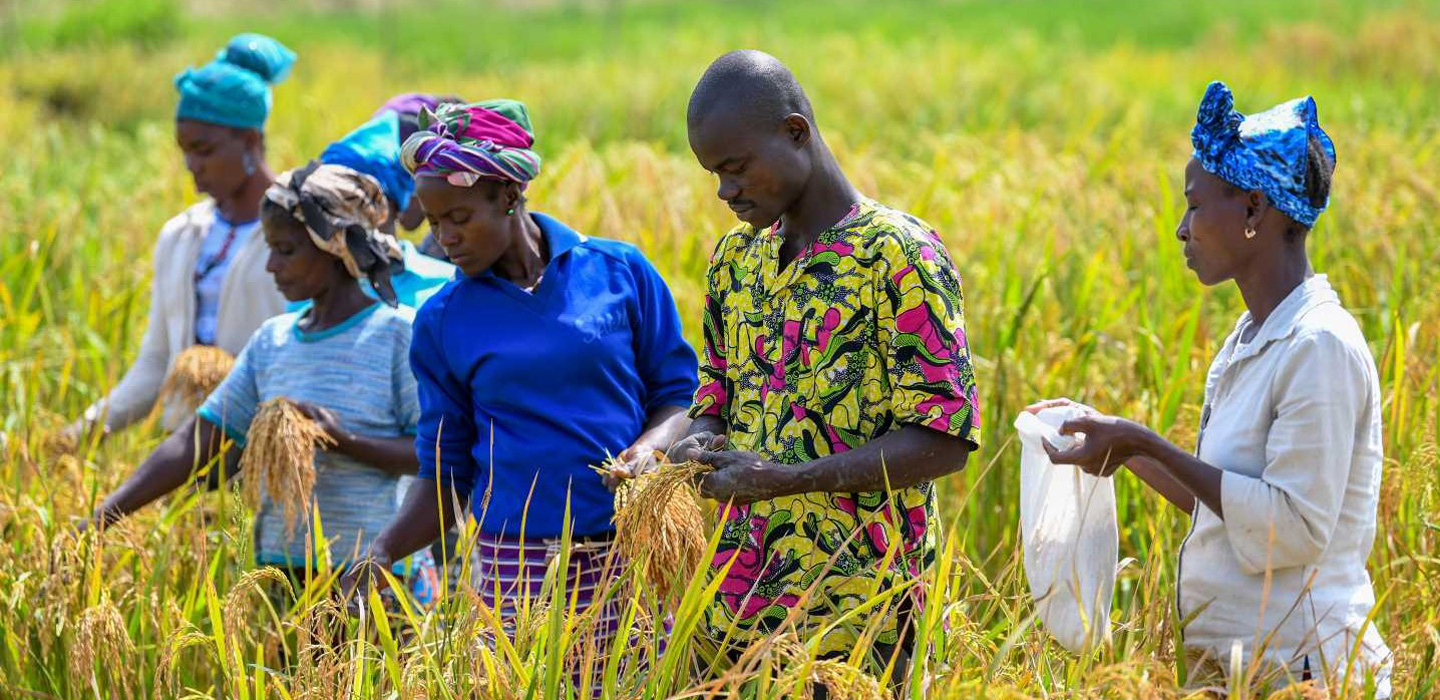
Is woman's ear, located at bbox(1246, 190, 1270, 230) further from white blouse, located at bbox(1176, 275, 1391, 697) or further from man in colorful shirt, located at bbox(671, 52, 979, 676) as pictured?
man in colorful shirt, located at bbox(671, 52, 979, 676)

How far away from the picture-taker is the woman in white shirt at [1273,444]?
2.04 meters

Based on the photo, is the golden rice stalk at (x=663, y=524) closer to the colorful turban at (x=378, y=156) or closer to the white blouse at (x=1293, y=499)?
the white blouse at (x=1293, y=499)

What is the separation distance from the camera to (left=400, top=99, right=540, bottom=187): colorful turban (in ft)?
8.57

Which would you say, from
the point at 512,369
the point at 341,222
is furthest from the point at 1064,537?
the point at 341,222

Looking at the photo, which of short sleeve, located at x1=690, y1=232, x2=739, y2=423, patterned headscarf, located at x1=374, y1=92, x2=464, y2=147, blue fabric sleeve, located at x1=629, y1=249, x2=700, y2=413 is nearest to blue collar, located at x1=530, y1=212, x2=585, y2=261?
blue fabric sleeve, located at x1=629, y1=249, x2=700, y2=413

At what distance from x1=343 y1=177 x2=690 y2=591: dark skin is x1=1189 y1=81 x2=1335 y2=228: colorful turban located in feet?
3.09

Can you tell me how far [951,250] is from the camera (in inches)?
206

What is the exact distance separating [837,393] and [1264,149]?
2.18ft

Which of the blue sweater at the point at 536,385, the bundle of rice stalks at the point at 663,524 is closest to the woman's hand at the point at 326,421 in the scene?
the blue sweater at the point at 536,385

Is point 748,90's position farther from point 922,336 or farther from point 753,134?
point 922,336

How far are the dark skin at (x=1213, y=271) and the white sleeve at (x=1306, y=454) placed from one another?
0.05 metres

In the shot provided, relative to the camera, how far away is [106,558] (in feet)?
10.8

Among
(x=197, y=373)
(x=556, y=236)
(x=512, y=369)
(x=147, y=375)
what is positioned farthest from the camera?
(x=147, y=375)

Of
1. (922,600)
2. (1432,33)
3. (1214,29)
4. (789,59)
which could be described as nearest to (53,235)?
(922,600)
